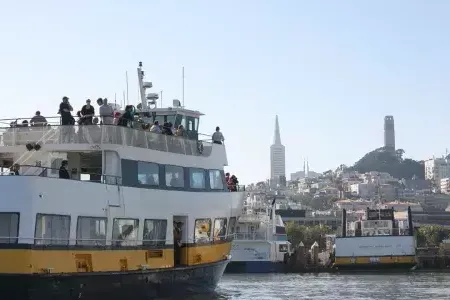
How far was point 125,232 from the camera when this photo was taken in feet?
77.5

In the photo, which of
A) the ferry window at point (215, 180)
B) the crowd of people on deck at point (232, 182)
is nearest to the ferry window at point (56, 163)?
the ferry window at point (215, 180)

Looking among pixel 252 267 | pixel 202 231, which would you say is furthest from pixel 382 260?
pixel 202 231

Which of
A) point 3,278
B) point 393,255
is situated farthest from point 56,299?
point 393,255

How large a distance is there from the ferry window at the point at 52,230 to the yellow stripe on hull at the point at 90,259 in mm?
254

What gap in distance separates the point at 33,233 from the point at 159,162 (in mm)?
6087

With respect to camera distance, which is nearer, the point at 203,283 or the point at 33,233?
the point at 33,233

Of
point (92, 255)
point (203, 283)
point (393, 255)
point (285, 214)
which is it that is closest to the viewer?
point (92, 255)

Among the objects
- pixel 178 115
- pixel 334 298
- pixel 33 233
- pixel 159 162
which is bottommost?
pixel 334 298

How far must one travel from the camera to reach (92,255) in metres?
22.2

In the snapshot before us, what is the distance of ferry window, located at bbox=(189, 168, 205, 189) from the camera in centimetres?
2709

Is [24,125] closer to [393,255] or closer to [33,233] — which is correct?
[33,233]

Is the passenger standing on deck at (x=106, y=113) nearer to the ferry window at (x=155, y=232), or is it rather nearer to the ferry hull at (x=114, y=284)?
the ferry window at (x=155, y=232)

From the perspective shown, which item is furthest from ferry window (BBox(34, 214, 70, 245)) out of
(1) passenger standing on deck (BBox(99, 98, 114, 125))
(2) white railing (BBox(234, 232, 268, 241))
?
(2) white railing (BBox(234, 232, 268, 241))

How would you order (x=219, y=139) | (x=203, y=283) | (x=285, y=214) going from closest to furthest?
(x=203, y=283)
(x=219, y=139)
(x=285, y=214)
